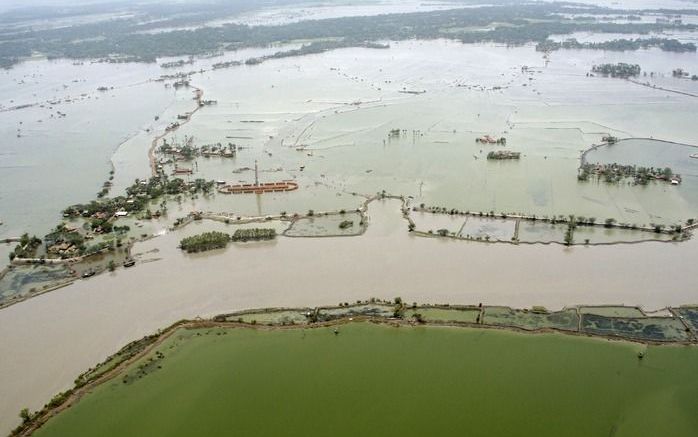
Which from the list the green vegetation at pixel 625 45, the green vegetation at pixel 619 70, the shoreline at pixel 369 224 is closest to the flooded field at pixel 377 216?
the shoreline at pixel 369 224

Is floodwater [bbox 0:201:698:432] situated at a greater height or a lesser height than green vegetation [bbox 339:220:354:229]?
lesser

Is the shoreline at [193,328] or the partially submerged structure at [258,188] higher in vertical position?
the partially submerged structure at [258,188]

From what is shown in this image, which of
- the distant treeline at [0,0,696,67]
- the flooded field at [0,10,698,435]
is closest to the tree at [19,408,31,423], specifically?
the flooded field at [0,10,698,435]

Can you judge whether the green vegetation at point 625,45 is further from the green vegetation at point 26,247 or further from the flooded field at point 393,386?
the green vegetation at point 26,247

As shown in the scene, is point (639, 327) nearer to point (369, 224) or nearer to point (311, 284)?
point (311, 284)

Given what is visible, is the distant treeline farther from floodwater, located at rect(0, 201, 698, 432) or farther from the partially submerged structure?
floodwater, located at rect(0, 201, 698, 432)

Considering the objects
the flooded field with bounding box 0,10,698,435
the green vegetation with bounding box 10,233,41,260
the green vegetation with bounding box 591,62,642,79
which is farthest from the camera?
the green vegetation with bounding box 591,62,642,79

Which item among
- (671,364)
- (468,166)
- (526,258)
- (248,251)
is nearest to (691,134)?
(468,166)

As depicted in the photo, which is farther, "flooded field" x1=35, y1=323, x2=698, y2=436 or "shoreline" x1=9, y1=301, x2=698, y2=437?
"shoreline" x1=9, y1=301, x2=698, y2=437
